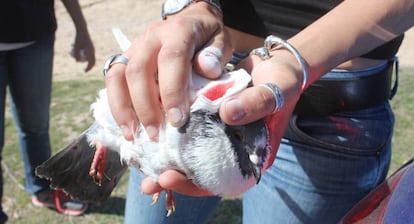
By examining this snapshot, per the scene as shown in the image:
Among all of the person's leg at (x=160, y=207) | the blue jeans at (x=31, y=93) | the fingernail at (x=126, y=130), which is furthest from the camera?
the blue jeans at (x=31, y=93)

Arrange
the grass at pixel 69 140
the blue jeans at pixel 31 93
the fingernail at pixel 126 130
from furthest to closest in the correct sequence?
1. the grass at pixel 69 140
2. the blue jeans at pixel 31 93
3. the fingernail at pixel 126 130

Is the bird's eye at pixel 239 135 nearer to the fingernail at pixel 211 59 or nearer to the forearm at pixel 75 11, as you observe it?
the fingernail at pixel 211 59

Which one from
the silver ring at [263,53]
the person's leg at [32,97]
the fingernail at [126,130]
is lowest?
the person's leg at [32,97]

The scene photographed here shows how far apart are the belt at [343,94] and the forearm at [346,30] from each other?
0.23m

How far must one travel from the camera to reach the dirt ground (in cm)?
497

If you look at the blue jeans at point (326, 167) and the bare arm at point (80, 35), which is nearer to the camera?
the blue jeans at point (326, 167)

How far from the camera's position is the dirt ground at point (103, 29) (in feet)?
16.3

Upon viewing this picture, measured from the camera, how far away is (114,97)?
0.91 m

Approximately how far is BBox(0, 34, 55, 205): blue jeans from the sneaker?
6 centimetres

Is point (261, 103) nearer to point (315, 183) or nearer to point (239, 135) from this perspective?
point (239, 135)

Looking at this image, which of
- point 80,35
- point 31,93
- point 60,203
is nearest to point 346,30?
point 31,93

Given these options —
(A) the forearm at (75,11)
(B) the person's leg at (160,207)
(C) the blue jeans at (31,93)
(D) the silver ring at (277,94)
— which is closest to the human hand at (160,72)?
(D) the silver ring at (277,94)

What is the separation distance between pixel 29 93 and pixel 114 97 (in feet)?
5.72

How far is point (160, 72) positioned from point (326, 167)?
1.77 feet
